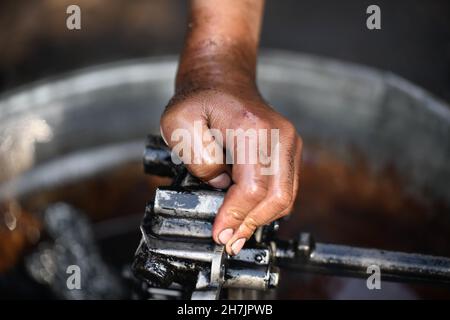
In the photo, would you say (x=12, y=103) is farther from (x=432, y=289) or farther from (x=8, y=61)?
(x=432, y=289)

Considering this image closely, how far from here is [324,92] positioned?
5.81 feet

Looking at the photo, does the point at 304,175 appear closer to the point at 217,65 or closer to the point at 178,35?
the point at 217,65

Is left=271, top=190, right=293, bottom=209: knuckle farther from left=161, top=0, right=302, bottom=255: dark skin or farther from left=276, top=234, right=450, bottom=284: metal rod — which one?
left=276, top=234, right=450, bottom=284: metal rod

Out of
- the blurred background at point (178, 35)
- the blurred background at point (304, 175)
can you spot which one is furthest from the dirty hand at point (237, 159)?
the blurred background at point (178, 35)

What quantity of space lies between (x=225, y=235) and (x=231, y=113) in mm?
237

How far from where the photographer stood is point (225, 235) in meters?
0.90

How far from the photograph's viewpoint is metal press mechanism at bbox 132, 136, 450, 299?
3.01ft

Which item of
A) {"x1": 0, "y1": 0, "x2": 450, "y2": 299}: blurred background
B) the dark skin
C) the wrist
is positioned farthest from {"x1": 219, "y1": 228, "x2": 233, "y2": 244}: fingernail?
{"x1": 0, "y1": 0, "x2": 450, "y2": 299}: blurred background

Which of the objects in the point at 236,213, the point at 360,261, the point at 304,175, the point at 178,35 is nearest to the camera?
the point at 236,213

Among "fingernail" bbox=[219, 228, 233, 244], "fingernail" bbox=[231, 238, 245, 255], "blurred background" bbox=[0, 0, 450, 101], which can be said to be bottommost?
"fingernail" bbox=[231, 238, 245, 255]

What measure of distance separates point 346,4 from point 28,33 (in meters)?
1.69

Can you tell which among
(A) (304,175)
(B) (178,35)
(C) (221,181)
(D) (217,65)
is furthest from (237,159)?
(B) (178,35)

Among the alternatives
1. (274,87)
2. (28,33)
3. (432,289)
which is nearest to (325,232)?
(432,289)

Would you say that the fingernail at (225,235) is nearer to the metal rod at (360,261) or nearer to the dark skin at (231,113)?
the dark skin at (231,113)
